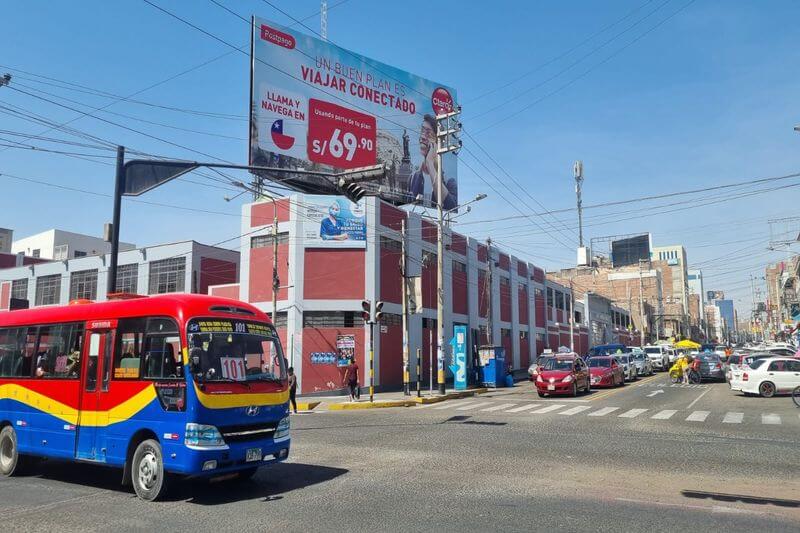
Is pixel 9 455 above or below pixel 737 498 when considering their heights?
above

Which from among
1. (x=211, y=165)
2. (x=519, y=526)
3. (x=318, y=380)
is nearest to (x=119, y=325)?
(x=211, y=165)

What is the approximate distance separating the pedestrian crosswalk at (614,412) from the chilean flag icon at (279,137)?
55.5ft

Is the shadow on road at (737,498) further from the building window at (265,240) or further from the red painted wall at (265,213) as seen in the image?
the red painted wall at (265,213)

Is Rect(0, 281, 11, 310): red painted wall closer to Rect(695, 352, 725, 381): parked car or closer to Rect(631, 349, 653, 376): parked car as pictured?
Rect(631, 349, 653, 376): parked car

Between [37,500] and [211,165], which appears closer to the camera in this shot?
[37,500]

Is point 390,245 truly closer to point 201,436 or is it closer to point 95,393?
point 95,393

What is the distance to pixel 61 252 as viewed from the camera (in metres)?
63.5

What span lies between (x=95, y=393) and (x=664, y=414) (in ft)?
52.3

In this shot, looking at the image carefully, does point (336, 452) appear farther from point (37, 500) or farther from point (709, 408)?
point (709, 408)

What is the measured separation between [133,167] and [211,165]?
7.25 ft

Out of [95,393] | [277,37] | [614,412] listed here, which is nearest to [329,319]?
[277,37]

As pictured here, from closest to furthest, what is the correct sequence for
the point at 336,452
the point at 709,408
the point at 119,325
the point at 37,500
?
the point at 37,500 → the point at 119,325 → the point at 336,452 → the point at 709,408

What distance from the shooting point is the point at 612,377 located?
3072cm

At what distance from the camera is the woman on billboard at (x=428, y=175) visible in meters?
40.7
